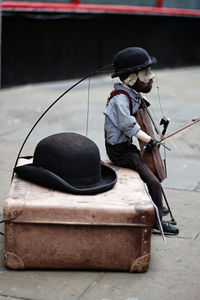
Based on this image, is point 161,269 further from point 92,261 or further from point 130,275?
point 92,261

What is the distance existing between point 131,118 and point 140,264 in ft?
3.85

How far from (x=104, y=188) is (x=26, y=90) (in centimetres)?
838

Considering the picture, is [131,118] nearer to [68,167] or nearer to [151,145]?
[151,145]

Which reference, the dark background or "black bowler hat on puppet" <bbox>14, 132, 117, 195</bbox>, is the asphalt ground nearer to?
the dark background

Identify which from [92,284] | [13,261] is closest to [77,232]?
[92,284]

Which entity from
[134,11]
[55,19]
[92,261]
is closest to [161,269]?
[92,261]

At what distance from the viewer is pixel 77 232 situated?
3.98 meters

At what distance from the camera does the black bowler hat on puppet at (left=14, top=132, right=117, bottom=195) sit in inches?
166

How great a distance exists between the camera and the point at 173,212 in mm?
5387

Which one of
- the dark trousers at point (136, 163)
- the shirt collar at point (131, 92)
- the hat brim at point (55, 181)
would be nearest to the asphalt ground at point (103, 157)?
the shirt collar at point (131, 92)

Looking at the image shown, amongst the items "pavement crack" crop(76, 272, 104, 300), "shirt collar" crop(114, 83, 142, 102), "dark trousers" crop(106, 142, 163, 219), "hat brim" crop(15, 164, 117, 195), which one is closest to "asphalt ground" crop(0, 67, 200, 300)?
"pavement crack" crop(76, 272, 104, 300)

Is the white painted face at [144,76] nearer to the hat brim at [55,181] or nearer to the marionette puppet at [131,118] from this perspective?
the marionette puppet at [131,118]

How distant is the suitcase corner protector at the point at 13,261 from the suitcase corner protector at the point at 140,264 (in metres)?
0.76

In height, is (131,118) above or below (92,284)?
above
